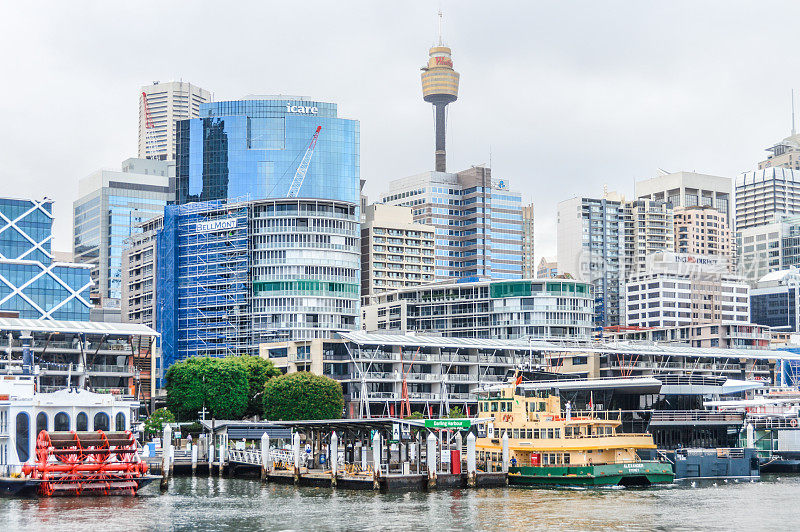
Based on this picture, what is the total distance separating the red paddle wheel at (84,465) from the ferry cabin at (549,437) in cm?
3557

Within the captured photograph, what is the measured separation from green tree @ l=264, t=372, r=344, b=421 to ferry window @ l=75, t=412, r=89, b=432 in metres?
60.6

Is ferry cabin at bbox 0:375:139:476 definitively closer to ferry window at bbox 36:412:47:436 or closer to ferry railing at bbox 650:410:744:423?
ferry window at bbox 36:412:47:436

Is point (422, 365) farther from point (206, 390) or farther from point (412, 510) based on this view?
point (412, 510)

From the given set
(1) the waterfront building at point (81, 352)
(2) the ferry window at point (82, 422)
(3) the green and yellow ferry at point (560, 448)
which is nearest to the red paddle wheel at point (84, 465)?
(2) the ferry window at point (82, 422)

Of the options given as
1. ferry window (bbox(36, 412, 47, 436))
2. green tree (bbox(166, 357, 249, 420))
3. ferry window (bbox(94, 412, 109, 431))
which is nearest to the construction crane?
green tree (bbox(166, 357, 249, 420))

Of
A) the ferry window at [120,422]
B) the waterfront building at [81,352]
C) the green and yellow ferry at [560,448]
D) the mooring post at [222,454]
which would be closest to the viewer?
the ferry window at [120,422]

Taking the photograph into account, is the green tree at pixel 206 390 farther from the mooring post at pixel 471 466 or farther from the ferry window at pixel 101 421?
the mooring post at pixel 471 466

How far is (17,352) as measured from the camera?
165375mm

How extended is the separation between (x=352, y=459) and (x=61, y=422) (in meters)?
35.5

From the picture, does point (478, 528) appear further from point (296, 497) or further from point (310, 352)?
point (310, 352)

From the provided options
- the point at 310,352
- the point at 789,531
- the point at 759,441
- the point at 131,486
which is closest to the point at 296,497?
the point at 131,486

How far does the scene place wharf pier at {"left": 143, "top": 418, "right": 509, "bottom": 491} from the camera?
105 metres

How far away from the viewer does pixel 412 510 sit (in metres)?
87.6

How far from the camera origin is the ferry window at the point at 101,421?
104188 mm
